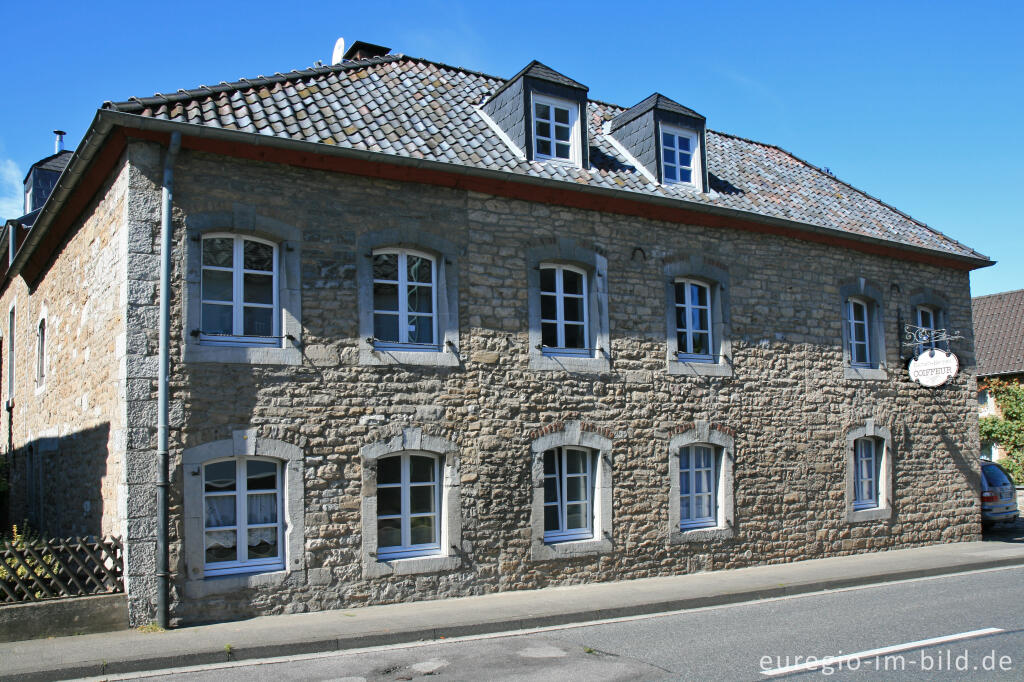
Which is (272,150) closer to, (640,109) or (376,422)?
(376,422)

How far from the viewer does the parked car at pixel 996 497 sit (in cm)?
1770

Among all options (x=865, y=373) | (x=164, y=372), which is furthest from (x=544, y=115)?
(x=865, y=373)

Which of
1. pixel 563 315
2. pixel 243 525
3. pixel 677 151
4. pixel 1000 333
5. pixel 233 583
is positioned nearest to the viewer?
pixel 233 583

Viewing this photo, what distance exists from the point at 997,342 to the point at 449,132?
2448 cm

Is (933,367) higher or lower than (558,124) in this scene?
lower

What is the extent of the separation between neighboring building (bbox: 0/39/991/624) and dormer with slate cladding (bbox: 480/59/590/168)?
0.14ft

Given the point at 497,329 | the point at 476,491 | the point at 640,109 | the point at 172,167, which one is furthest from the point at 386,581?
the point at 640,109

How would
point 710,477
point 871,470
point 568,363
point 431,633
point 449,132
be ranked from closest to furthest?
point 431,633 → point 568,363 → point 449,132 → point 710,477 → point 871,470

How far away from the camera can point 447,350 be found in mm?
11023

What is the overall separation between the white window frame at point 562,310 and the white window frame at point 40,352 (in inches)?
340

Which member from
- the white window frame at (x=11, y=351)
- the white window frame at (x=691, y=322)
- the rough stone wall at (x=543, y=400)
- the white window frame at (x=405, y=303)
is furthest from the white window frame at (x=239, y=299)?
the white window frame at (x=11, y=351)

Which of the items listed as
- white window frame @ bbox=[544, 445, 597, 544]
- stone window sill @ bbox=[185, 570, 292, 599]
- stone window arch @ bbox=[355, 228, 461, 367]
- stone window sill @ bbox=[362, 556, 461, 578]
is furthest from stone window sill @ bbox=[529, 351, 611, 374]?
stone window sill @ bbox=[185, 570, 292, 599]

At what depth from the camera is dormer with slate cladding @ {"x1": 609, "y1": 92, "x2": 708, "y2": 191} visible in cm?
1365

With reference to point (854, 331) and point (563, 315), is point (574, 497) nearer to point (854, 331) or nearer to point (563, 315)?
point (563, 315)
